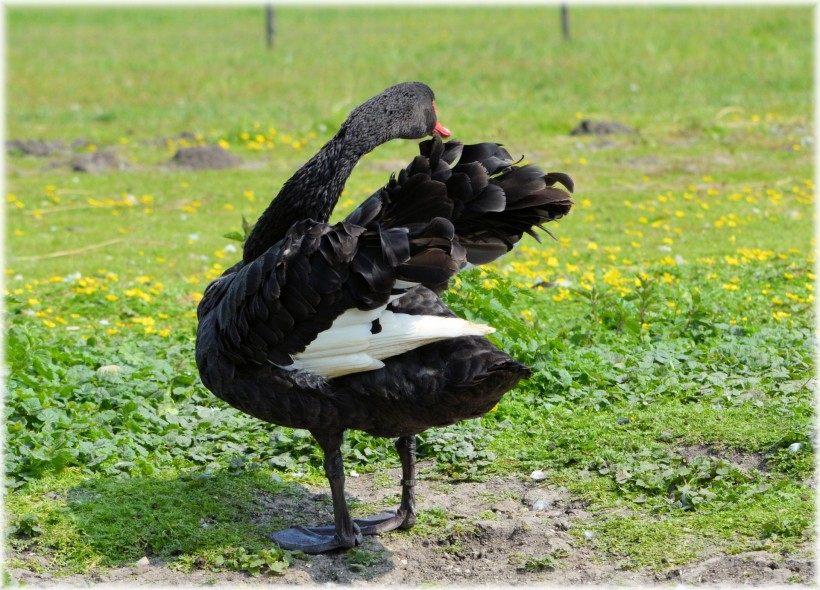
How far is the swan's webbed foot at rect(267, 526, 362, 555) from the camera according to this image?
4.19m

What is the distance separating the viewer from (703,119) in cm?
1322

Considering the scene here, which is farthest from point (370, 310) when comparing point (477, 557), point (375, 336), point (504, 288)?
point (504, 288)

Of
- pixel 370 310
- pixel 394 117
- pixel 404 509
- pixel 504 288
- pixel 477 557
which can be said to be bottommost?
pixel 477 557

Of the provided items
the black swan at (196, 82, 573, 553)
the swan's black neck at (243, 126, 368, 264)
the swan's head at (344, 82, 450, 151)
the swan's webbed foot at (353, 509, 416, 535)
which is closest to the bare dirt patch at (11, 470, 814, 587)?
the swan's webbed foot at (353, 509, 416, 535)

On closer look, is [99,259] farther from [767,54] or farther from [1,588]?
[767,54]

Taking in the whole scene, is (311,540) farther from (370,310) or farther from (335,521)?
(370,310)

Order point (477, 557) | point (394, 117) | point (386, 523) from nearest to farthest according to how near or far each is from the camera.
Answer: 1. point (477, 557)
2. point (386, 523)
3. point (394, 117)

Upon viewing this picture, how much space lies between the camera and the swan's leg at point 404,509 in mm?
4344

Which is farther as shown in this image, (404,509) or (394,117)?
(394,117)

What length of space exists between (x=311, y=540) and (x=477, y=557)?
678 millimetres

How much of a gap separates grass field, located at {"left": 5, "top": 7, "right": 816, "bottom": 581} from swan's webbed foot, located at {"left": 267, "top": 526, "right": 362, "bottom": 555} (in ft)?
0.48

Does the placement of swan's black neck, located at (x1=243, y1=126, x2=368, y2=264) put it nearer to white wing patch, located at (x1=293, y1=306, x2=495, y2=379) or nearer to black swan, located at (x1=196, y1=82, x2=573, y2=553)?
black swan, located at (x1=196, y1=82, x2=573, y2=553)

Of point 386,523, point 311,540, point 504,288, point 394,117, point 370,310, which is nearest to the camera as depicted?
point 370,310

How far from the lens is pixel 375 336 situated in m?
3.82
